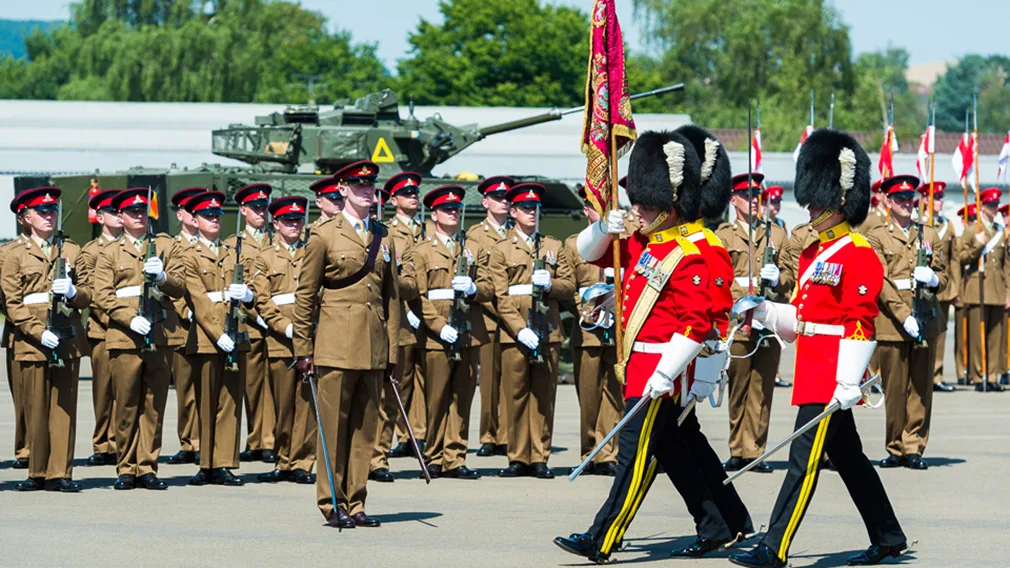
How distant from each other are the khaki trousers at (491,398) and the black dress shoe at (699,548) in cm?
391

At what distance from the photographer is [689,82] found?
68.1 m

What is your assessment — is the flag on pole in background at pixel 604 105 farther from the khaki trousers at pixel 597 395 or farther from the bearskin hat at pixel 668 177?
the khaki trousers at pixel 597 395

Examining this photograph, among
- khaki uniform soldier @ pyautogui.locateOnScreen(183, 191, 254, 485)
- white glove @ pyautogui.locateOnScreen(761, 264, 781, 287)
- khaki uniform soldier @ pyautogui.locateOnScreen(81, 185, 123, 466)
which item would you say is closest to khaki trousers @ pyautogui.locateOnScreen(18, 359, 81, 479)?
khaki uniform soldier @ pyautogui.locateOnScreen(81, 185, 123, 466)

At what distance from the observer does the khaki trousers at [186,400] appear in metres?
11.5

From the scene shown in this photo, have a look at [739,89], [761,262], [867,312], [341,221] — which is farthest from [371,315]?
[739,89]

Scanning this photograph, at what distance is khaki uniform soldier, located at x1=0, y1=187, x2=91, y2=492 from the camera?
1059cm

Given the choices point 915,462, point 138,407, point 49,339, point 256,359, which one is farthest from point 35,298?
point 915,462

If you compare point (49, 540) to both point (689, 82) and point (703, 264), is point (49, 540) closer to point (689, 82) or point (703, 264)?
point (703, 264)

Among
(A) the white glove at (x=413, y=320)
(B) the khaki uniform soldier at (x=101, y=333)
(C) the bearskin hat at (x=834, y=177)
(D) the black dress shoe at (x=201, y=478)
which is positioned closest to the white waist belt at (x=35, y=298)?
(B) the khaki uniform soldier at (x=101, y=333)

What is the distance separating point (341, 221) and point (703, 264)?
83.9 inches

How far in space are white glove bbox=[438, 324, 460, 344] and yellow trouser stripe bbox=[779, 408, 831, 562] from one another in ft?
13.2

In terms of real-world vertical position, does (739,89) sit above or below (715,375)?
above

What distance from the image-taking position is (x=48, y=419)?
10664 mm

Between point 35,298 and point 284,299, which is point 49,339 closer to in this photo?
point 35,298
